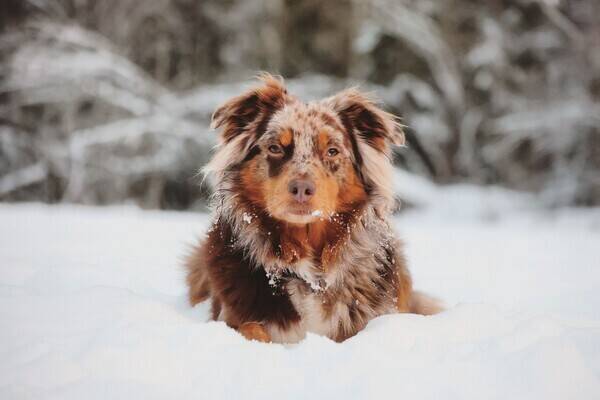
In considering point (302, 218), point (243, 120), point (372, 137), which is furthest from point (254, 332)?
point (372, 137)

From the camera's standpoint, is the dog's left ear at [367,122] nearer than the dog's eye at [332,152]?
No

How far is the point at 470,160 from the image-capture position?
1318cm

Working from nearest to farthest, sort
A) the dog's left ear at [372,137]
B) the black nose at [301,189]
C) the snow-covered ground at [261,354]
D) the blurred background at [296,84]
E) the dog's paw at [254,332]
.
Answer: the snow-covered ground at [261,354], the dog's paw at [254,332], the black nose at [301,189], the dog's left ear at [372,137], the blurred background at [296,84]

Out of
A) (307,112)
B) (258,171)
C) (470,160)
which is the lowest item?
(470,160)

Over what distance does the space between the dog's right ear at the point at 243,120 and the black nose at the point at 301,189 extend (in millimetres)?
553

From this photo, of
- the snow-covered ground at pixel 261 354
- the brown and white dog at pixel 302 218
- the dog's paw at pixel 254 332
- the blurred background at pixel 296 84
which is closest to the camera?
the snow-covered ground at pixel 261 354

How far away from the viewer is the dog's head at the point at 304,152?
10.3ft

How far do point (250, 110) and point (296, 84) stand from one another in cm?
964

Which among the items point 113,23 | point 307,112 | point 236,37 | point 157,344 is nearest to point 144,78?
point 113,23

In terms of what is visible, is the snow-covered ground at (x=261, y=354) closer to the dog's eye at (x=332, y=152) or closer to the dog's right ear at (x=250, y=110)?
the dog's eye at (x=332, y=152)

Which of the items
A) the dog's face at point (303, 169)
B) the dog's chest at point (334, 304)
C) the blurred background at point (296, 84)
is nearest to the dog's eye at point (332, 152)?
the dog's face at point (303, 169)

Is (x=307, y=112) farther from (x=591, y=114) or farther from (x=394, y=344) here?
(x=591, y=114)

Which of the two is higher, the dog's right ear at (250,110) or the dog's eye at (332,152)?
the dog's right ear at (250,110)

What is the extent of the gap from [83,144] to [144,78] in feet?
6.53
